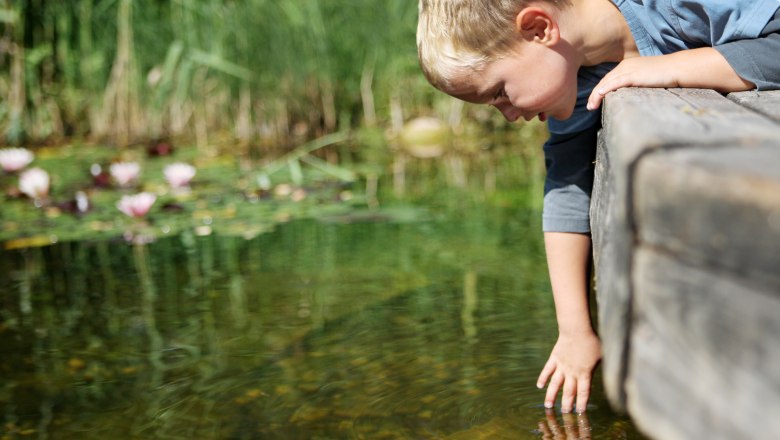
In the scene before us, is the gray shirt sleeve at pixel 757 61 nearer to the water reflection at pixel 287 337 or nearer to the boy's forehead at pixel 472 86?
the boy's forehead at pixel 472 86

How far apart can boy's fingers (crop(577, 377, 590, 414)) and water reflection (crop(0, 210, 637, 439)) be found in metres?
0.03

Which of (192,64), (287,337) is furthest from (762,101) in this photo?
(192,64)

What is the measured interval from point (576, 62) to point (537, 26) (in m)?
0.11

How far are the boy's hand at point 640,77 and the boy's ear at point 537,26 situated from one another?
15 cm

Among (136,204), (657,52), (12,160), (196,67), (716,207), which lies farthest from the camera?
(196,67)

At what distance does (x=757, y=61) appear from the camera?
1.55m

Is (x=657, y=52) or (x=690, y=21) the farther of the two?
(x=657, y=52)

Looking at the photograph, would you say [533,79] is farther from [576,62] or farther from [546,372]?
[546,372]

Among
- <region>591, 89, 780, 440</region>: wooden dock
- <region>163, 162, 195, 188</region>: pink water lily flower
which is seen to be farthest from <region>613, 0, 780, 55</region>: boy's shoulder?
<region>163, 162, 195, 188</region>: pink water lily flower

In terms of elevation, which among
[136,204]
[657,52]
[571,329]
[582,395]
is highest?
[657,52]

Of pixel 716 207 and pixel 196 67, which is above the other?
pixel 196 67

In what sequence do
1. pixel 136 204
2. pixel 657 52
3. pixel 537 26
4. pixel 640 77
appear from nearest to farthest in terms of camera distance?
pixel 640 77 < pixel 537 26 < pixel 657 52 < pixel 136 204

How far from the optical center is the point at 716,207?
65 cm

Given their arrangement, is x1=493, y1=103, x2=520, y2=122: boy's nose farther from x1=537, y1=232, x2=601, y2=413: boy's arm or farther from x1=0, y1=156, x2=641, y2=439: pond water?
x1=0, y1=156, x2=641, y2=439: pond water
